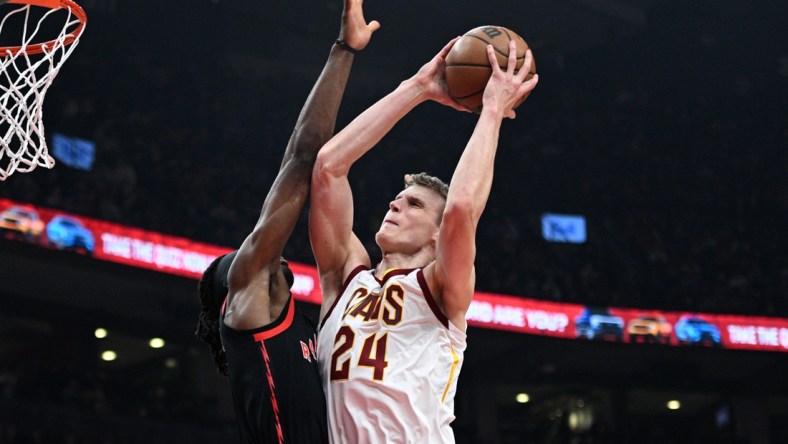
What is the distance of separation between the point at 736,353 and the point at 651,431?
173 centimetres

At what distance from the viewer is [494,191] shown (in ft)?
57.5

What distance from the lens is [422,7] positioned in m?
18.6

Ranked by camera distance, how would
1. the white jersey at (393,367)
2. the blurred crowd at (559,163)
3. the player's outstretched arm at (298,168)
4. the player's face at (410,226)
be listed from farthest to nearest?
the blurred crowd at (559,163) < the player's face at (410,226) < the player's outstretched arm at (298,168) < the white jersey at (393,367)

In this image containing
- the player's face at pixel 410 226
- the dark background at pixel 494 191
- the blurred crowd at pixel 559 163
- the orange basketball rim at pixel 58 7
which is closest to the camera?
the player's face at pixel 410 226

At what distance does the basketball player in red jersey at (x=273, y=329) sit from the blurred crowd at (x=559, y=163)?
9.42 meters

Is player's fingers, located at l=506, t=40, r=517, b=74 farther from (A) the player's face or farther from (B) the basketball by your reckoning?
(A) the player's face

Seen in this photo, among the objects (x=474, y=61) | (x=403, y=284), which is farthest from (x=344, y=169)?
(x=474, y=61)

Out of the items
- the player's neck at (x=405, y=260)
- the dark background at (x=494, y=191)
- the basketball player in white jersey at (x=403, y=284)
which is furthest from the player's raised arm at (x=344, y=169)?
the dark background at (x=494, y=191)

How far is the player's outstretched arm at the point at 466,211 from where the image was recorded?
311 centimetres

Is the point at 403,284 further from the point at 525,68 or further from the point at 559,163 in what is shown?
the point at 559,163

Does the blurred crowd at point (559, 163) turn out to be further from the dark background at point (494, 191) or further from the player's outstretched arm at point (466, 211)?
the player's outstretched arm at point (466, 211)

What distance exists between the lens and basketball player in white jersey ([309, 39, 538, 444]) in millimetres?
3104

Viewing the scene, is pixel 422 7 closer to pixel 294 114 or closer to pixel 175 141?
pixel 294 114

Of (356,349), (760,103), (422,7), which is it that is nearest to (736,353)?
(760,103)
